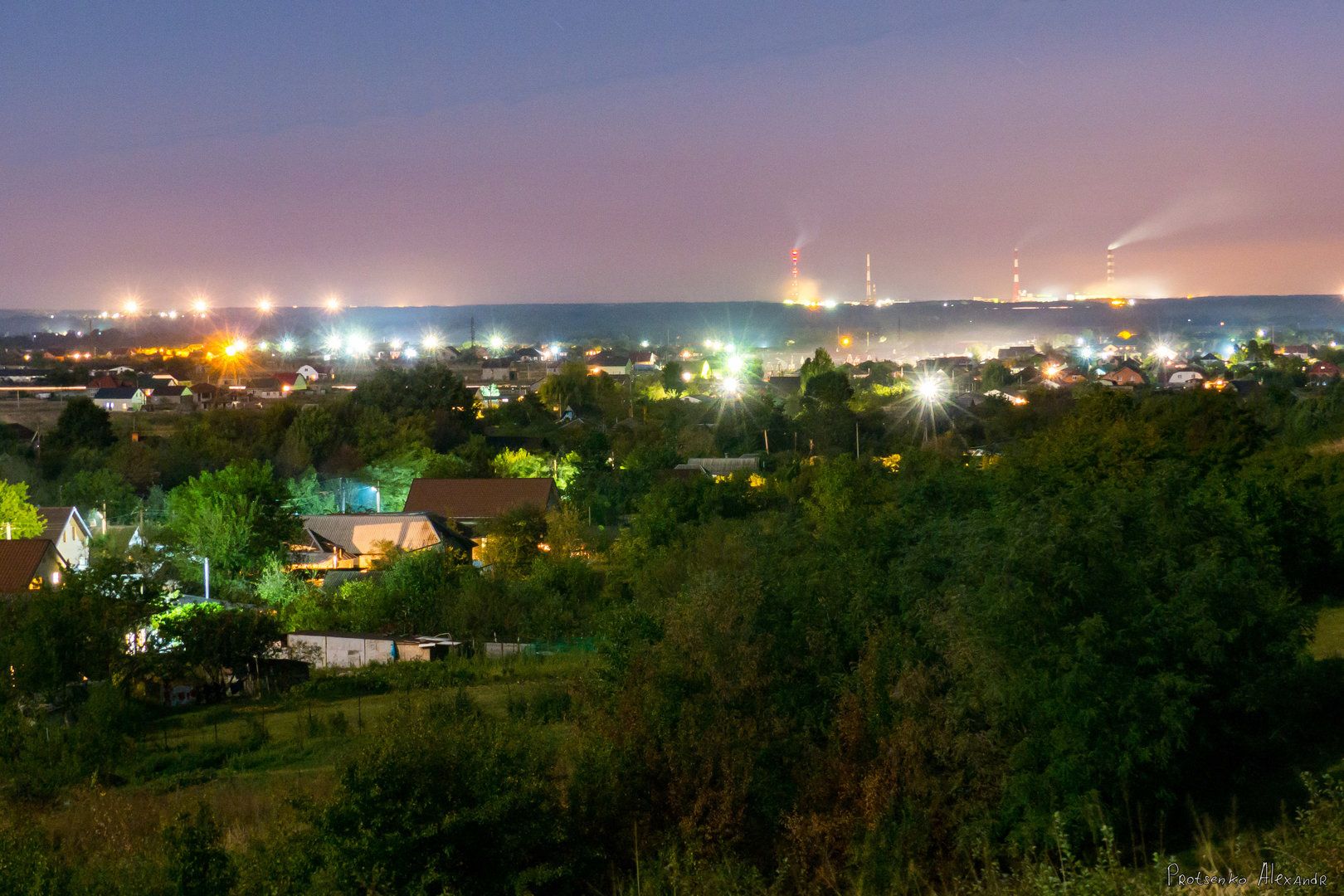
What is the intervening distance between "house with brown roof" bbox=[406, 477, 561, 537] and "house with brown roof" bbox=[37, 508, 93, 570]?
5.75 m

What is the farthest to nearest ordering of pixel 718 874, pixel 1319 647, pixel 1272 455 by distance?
pixel 1272 455 < pixel 1319 647 < pixel 718 874

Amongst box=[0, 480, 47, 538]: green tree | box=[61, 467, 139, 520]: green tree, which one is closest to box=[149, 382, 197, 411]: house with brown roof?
box=[61, 467, 139, 520]: green tree

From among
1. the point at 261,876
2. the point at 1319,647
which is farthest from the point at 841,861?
the point at 1319,647

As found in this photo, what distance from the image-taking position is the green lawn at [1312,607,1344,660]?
36.9ft

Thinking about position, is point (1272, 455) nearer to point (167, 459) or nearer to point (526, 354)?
point (167, 459)

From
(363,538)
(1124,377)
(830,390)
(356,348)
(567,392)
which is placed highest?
(356,348)

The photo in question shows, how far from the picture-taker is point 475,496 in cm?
2375

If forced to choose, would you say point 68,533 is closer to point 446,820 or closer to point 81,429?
point 81,429

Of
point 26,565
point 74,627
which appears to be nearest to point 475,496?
point 26,565

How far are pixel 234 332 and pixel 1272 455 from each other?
9413cm

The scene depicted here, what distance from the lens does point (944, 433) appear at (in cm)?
3200

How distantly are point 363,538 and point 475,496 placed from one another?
3.04m

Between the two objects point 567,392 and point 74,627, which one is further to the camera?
point 567,392

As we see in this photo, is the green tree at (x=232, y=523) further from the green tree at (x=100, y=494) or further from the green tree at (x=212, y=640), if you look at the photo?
the green tree at (x=212, y=640)
